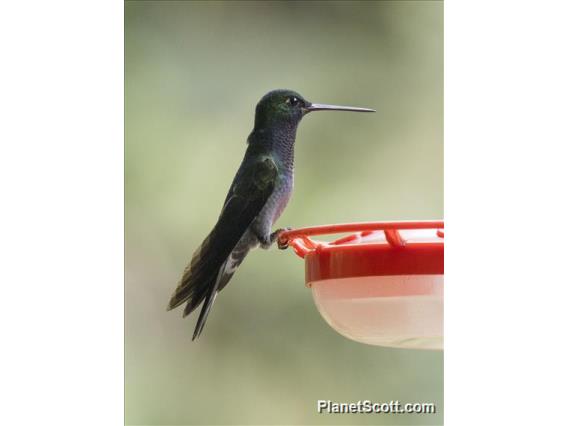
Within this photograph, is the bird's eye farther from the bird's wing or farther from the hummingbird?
the bird's wing

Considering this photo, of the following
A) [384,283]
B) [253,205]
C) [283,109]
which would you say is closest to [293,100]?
[283,109]

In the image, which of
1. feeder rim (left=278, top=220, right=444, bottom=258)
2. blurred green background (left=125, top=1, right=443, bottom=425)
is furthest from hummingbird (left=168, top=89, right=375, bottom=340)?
blurred green background (left=125, top=1, right=443, bottom=425)

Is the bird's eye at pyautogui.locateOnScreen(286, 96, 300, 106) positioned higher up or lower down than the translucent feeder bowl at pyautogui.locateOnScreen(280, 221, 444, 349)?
higher up

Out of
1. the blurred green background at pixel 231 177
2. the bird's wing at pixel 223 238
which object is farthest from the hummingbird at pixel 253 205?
the blurred green background at pixel 231 177

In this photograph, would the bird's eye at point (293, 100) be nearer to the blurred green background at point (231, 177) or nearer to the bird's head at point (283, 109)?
the bird's head at point (283, 109)

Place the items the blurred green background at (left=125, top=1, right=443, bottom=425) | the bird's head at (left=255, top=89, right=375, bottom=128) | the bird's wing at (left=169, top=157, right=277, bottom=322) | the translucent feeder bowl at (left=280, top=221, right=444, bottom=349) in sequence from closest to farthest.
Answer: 1. the translucent feeder bowl at (left=280, top=221, right=444, bottom=349)
2. the bird's wing at (left=169, top=157, right=277, bottom=322)
3. the bird's head at (left=255, top=89, right=375, bottom=128)
4. the blurred green background at (left=125, top=1, right=443, bottom=425)

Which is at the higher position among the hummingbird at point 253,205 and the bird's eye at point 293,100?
the bird's eye at point 293,100

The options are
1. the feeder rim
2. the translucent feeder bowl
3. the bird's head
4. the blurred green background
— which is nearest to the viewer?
the feeder rim
